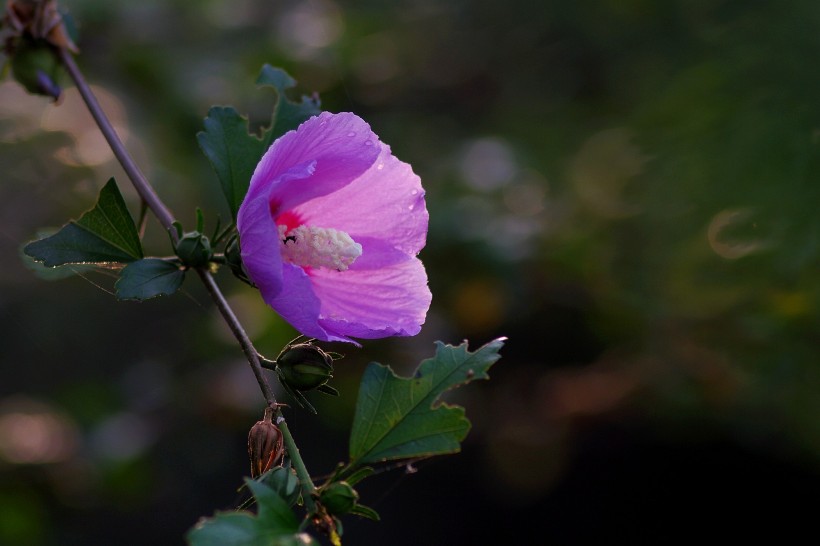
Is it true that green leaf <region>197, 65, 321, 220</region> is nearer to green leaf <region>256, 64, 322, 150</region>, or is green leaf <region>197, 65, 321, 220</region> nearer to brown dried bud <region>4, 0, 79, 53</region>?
green leaf <region>256, 64, 322, 150</region>

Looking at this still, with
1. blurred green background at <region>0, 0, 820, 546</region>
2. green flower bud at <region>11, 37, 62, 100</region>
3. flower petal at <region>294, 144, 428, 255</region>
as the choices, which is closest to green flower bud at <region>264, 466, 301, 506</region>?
flower petal at <region>294, 144, 428, 255</region>

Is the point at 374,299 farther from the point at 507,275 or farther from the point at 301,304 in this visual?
the point at 507,275

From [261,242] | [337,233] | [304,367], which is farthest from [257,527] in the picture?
[337,233]

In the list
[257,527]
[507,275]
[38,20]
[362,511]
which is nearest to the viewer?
[257,527]

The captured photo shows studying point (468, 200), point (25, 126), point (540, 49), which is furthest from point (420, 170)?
point (25, 126)

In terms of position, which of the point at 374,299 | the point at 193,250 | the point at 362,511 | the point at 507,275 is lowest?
the point at 507,275

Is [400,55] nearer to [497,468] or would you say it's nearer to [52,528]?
[497,468]

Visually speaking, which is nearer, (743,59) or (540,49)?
(743,59)
